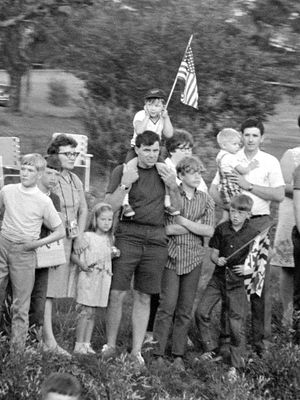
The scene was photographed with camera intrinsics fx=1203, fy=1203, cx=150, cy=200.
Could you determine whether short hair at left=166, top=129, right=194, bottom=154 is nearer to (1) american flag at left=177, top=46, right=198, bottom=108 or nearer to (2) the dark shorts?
(2) the dark shorts

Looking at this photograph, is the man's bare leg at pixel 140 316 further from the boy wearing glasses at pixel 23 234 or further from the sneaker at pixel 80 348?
the boy wearing glasses at pixel 23 234

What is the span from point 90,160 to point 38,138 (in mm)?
2127

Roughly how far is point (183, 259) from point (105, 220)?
83 cm

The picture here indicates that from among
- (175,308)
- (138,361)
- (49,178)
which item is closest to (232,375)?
(175,308)

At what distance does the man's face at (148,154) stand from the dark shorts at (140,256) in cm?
53

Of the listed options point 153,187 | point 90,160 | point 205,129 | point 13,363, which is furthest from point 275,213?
point 13,363

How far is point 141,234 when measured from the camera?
10023mm

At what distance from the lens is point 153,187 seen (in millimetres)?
10062

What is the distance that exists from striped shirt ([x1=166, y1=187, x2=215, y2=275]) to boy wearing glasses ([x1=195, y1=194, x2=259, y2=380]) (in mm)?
167

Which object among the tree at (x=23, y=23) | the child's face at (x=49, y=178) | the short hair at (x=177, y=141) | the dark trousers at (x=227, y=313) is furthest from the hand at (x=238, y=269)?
the tree at (x=23, y=23)

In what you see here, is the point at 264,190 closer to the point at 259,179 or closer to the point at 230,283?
the point at 259,179

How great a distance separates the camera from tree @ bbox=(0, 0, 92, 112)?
53.0 feet

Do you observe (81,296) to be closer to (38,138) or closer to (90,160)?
(90,160)

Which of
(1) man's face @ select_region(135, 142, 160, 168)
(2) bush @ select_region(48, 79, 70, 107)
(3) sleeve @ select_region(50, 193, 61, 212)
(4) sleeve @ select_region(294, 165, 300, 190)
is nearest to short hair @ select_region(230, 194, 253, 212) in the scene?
(4) sleeve @ select_region(294, 165, 300, 190)
